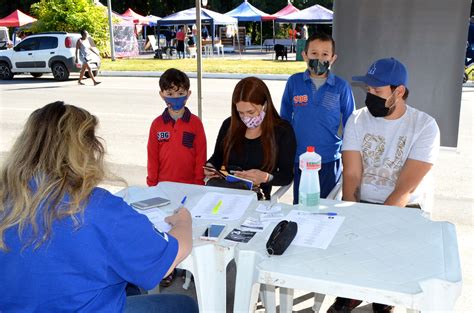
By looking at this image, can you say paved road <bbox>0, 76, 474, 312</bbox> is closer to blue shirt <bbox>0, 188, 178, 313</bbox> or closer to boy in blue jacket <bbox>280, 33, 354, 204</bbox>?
blue shirt <bbox>0, 188, 178, 313</bbox>

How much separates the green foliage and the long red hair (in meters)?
21.1

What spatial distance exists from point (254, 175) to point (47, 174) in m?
1.71

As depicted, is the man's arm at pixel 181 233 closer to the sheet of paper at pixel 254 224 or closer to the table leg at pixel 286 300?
the sheet of paper at pixel 254 224

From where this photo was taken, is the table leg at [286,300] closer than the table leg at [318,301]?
Yes

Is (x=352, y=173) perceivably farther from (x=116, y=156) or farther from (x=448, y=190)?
(x=116, y=156)

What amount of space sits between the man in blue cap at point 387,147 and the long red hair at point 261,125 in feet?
1.62

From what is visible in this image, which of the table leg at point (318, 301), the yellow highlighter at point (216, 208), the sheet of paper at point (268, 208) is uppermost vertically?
the sheet of paper at point (268, 208)

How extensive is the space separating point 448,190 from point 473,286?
227 centimetres

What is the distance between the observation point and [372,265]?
1.97 meters

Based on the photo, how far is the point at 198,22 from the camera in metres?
4.85

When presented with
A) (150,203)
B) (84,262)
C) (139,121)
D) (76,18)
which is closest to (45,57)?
(76,18)

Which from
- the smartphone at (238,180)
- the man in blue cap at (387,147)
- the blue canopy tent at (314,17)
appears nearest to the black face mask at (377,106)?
the man in blue cap at (387,147)

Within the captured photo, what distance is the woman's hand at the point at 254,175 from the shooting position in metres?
3.15

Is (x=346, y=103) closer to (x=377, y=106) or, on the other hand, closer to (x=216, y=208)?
(x=377, y=106)
